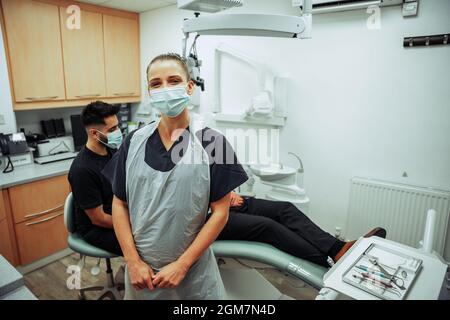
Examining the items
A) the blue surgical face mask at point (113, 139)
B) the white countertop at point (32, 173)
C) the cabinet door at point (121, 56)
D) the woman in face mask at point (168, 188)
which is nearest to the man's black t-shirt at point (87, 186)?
the blue surgical face mask at point (113, 139)

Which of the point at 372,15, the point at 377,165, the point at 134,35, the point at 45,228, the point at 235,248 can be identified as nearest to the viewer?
the point at 235,248

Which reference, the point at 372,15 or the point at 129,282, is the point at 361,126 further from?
the point at 129,282

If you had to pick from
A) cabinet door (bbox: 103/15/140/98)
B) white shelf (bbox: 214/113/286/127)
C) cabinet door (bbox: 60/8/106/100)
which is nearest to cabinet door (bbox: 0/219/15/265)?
cabinet door (bbox: 60/8/106/100)

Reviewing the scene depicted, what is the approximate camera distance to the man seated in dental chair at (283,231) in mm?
1625

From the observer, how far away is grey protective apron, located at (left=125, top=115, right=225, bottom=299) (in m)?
1.11

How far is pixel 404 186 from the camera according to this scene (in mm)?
2105

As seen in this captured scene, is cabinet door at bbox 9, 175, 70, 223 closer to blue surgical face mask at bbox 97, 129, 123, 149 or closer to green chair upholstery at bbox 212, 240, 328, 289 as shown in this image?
blue surgical face mask at bbox 97, 129, 123, 149

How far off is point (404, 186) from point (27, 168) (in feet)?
9.39

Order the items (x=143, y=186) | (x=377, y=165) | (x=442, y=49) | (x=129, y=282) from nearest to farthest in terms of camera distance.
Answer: (x=143, y=186) < (x=129, y=282) < (x=442, y=49) < (x=377, y=165)

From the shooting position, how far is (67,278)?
245 cm

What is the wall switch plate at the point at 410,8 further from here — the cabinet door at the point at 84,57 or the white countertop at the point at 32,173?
the white countertop at the point at 32,173

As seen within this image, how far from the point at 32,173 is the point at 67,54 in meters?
1.09

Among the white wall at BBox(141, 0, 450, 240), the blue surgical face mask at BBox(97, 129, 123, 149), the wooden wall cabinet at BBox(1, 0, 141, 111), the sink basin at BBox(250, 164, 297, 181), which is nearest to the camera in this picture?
the blue surgical face mask at BBox(97, 129, 123, 149)

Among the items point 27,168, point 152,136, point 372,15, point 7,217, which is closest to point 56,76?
point 27,168
